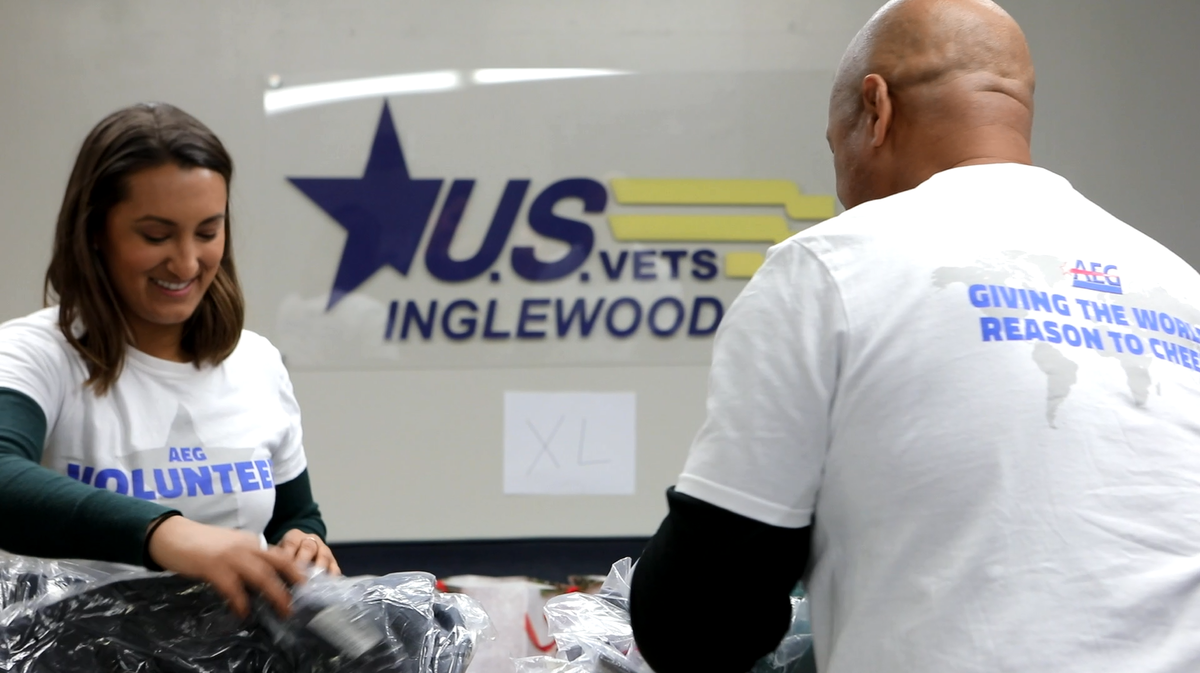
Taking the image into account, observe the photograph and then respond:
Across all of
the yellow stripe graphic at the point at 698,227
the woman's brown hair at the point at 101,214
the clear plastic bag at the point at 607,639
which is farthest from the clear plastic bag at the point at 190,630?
the yellow stripe graphic at the point at 698,227

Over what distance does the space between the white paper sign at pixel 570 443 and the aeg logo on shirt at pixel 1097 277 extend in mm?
2621

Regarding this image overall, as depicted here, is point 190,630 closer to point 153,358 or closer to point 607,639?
point 607,639

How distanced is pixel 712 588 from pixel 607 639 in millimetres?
265

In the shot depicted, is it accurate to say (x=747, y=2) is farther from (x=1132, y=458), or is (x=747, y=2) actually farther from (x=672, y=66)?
(x=1132, y=458)

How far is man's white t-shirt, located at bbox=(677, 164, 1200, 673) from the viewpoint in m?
0.92

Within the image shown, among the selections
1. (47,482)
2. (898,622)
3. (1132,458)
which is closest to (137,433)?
(47,482)

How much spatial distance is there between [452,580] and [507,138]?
4.67 ft

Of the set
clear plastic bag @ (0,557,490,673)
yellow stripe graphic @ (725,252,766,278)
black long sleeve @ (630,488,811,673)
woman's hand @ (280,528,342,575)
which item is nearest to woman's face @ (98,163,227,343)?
woman's hand @ (280,528,342,575)

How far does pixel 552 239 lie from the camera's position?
361cm

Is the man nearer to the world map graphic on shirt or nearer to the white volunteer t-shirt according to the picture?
the world map graphic on shirt

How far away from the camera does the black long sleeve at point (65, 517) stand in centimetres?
114

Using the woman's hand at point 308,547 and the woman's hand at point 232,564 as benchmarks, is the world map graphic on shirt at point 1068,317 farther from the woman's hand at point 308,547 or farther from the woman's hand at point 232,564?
the woman's hand at point 308,547

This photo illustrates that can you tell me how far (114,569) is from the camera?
45.6 inches

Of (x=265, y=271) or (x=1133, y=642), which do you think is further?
(x=265, y=271)
